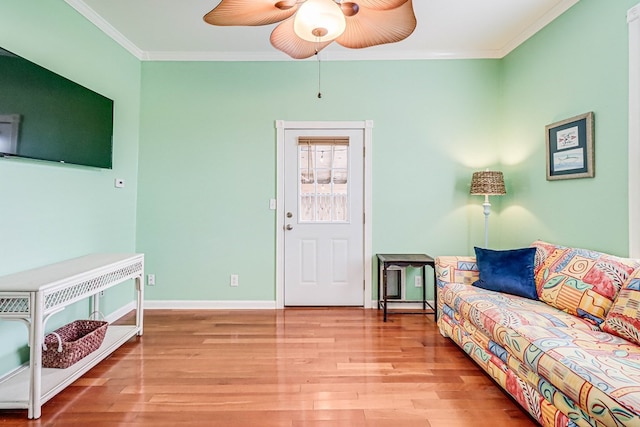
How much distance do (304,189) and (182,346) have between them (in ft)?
6.15

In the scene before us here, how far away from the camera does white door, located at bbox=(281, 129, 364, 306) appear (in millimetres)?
3541

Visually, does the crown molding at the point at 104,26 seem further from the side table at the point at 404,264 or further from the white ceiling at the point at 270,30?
the side table at the point at 404,264

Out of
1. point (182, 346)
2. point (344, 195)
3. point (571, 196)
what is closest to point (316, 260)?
point (344, 195)

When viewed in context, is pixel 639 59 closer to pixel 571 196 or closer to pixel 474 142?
pixel 571 196

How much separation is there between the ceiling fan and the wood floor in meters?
2.01

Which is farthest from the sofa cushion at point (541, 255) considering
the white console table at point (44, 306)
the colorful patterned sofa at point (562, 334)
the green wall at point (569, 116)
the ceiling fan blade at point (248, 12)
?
the white console table at point (44, 306)

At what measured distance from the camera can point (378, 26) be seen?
1.77m

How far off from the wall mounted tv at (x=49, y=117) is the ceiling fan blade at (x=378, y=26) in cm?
194

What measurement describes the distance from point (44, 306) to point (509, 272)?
9.77ft

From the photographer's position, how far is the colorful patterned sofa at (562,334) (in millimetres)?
1312

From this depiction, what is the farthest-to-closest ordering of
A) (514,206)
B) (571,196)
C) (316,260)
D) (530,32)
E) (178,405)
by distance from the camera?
(316,260), (514,206), (530,32), (571,196), (178,405)

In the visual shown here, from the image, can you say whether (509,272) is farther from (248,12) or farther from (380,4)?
(248,12)

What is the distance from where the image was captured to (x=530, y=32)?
9.95ft

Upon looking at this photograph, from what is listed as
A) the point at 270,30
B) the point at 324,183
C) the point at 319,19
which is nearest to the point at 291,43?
the point at 319,19
